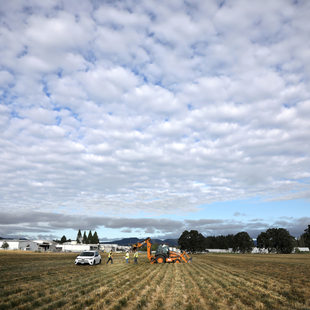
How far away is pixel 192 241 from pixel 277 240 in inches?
1580

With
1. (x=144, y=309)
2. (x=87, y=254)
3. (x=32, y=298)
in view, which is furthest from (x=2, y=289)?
(x=87, y=254)

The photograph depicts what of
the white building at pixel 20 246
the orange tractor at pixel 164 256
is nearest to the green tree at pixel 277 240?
the white building at pixel 20 246

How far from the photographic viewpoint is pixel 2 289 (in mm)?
13328

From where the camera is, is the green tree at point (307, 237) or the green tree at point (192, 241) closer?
the green tree at point (307, 237)

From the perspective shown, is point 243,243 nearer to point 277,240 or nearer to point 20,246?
point 277,240

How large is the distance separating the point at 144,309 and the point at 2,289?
746cm

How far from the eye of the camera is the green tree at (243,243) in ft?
485

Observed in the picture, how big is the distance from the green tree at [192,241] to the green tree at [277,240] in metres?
30.2

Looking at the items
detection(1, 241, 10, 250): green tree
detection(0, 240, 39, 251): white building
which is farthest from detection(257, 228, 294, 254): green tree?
detection(1, 241, 10, 250): green tree

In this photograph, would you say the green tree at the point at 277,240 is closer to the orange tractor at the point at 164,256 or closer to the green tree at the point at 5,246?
the orange tractor at the point at 164,256

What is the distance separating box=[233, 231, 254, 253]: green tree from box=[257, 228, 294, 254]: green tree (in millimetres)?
6508

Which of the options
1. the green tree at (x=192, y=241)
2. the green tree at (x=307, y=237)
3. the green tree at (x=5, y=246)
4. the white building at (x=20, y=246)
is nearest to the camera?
the green tree at (x=307, y=237)

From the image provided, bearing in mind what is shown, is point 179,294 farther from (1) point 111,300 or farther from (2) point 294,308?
(2) point 294,308

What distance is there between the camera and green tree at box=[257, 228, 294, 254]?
132m
